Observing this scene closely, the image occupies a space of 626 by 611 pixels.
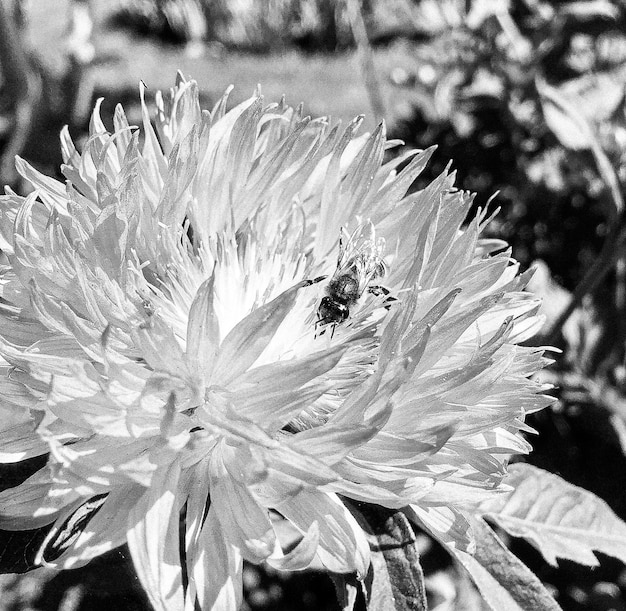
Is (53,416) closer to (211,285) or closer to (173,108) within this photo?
(211,285)

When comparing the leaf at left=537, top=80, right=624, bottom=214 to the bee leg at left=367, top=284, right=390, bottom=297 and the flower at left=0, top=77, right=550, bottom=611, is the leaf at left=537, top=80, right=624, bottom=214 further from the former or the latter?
the bee leg at left=367, top=284, right=390, bottom=297

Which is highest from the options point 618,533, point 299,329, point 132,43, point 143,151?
point 143,151

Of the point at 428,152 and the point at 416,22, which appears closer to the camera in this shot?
the point at 428,152

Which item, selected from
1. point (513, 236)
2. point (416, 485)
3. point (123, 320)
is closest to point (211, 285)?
point (123, 320)

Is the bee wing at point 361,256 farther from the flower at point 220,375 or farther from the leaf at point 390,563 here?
the leaf at point 390,563

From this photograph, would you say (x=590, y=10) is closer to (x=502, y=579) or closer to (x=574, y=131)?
(x=574, y=131)

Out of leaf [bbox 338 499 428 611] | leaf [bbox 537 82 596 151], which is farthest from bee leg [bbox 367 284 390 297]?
leaf [bbox 537 82 596 151]

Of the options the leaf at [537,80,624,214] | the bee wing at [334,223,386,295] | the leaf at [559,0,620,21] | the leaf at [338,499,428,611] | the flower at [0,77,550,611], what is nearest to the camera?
the flower at [0,77,550,611]
